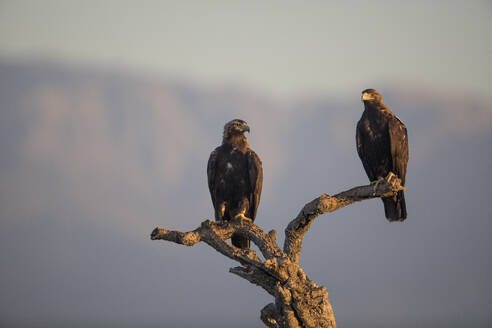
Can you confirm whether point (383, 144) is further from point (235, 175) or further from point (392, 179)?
point (235, 175)

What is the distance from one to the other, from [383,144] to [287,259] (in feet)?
8.09

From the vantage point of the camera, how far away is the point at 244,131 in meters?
8.60

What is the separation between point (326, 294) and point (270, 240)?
1.07 metres

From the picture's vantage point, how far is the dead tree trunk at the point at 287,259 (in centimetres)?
691

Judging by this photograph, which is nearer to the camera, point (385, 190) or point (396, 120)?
point (385, 190)

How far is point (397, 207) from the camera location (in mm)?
8148

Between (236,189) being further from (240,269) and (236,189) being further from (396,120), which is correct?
(396,120)

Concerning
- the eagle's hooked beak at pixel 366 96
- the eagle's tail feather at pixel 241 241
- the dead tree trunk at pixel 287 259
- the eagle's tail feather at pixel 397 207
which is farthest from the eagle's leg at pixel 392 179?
the eagle's tail feather at pixel 241 241

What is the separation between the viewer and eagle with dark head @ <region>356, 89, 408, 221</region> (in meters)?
8.16

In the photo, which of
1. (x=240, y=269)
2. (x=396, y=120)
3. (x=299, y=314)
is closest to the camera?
(x=299, y=314)

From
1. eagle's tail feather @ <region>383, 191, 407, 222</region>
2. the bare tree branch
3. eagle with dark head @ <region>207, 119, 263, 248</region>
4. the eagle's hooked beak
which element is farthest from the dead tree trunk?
the eagle's hooked beak

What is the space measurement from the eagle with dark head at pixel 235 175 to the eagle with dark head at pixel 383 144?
167cm

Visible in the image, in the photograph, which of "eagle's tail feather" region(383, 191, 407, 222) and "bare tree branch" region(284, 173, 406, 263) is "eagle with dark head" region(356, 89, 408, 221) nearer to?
"eagle's tail feather" region(383, 191, 407, 222)

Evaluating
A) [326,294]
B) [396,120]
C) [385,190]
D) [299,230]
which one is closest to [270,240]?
[299,230]
